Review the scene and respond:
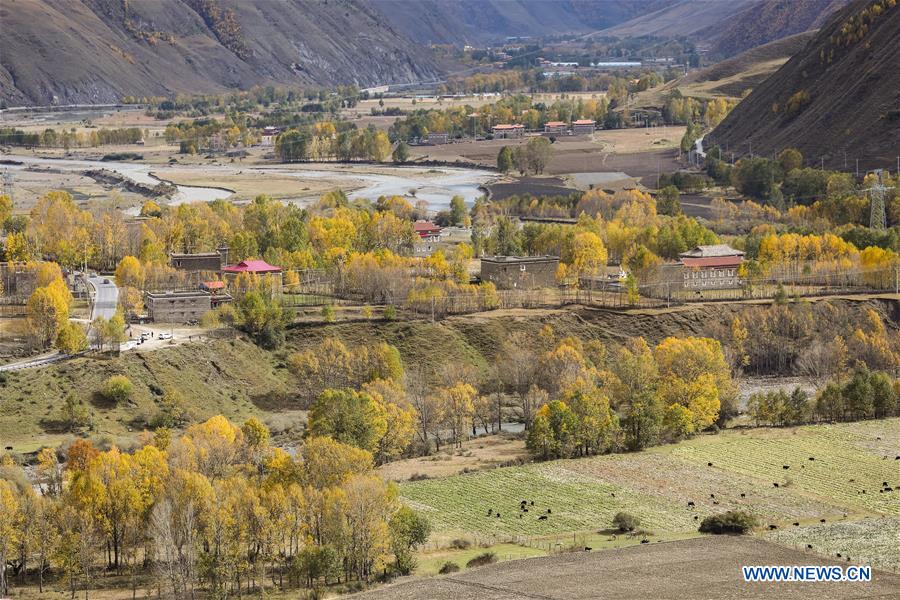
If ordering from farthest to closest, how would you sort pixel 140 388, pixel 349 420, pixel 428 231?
pixel 428 231
pixel 140 388
pixel 349 420

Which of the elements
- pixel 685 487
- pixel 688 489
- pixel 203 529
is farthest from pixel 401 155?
pixel 203 529

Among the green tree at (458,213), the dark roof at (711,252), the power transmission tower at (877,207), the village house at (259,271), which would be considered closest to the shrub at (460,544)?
the village house at (259,271)

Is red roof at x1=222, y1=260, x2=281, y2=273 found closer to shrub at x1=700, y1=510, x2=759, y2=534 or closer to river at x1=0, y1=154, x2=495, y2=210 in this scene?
river at x1=0, y1=154, x2=495, y2=210

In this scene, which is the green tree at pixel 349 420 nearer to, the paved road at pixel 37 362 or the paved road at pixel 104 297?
the paved road at pixel 37 362

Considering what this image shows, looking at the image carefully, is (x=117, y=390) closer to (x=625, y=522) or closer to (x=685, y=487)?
(x=685, y=487)

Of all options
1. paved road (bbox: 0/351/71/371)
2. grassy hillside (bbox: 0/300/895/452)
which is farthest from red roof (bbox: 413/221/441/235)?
paved road (bbox: 0/351/71/371)

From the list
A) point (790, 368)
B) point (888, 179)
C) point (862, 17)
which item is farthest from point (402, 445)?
point (862, 17)
